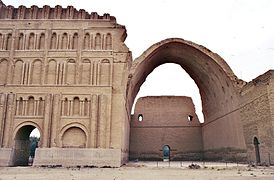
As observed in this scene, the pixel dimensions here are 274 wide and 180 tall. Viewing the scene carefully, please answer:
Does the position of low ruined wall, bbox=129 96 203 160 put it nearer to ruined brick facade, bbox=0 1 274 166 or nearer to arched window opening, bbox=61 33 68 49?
ruined brick facade, bbox=0 1 274 166

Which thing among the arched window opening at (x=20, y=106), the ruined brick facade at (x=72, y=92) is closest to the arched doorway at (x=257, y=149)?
the ruined brick facade at (x=72, y=92)

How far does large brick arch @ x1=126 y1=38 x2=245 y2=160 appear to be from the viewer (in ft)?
86.9

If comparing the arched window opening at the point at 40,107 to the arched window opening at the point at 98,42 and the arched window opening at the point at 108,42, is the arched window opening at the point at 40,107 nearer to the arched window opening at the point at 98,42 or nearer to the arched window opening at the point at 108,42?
the arched window opening at the point at 98,42

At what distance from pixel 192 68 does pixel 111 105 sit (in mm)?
14369

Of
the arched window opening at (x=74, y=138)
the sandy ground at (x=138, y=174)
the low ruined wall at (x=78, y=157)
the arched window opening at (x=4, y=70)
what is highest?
the arched window opening at (x=4, y=70)

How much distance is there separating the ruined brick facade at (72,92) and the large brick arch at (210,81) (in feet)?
2.74

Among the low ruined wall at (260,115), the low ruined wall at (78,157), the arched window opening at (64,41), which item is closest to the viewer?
the low ruined wall at (260,115)

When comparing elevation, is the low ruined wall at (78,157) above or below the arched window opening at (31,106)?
below

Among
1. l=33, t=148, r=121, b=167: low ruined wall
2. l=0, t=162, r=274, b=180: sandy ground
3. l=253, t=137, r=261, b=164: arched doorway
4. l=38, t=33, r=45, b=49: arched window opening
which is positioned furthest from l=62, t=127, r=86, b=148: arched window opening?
l=253, t=137, r=261, b=164: arched doorway

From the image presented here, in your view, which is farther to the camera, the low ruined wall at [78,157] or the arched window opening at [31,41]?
the arched window opening at [31,41]

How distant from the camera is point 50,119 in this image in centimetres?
2158

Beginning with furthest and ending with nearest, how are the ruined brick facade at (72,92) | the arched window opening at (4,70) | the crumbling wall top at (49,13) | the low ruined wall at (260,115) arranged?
the crumbling wall top at (49,13), the arched window opening at (4,70), the ruined brick facade at (72,92), the low ruined wall at (260,115)

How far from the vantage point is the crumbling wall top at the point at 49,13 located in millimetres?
23734

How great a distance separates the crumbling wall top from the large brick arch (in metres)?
5.65
